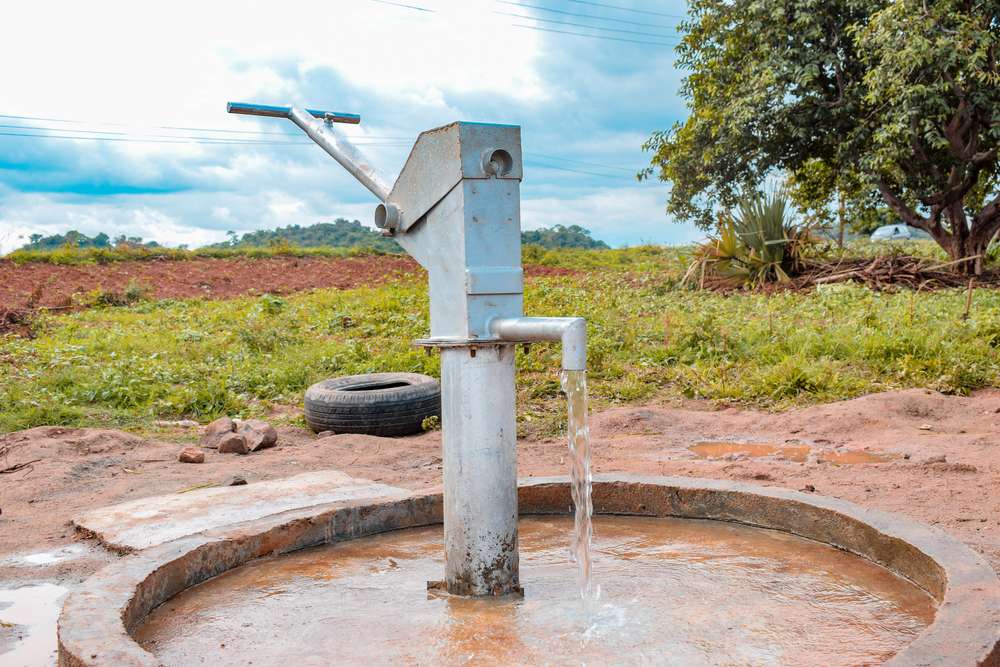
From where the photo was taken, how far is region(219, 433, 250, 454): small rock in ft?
17.6

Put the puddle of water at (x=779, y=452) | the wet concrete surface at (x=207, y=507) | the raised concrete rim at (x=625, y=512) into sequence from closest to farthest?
the raised concrete rim at (x=625, y=512), the wet concrete surface at (x=207, y=507), the puddle of water at (x=779, y=452)

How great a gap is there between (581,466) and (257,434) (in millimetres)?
3260

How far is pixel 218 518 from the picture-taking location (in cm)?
362

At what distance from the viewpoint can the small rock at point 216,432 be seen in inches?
217

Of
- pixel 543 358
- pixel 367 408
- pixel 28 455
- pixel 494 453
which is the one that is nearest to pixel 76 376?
pixel 28 455

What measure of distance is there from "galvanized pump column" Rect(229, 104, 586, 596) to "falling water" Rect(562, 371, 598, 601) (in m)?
0.16

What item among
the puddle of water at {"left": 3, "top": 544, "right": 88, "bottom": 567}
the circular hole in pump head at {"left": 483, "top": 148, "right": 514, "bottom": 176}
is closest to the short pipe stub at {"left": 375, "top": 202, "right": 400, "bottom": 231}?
the circular hole in pump head at {"left": 483, "top": 148, "right": 514, "bottom": 176}

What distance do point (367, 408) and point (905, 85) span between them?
8.95 m

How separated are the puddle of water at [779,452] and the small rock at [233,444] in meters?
2.65

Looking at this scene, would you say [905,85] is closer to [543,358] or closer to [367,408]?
[543,358]

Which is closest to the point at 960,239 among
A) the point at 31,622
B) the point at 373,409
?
the point at 373,409

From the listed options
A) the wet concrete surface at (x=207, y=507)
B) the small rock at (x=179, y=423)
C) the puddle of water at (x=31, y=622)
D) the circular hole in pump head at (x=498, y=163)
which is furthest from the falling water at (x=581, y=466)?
the small rock at (x=179, y=423)

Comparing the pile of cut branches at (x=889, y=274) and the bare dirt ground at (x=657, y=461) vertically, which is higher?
the pile of cut branches at (x=889, y=274)

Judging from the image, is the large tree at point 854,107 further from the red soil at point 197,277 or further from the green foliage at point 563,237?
the green foliage at point 563,237
